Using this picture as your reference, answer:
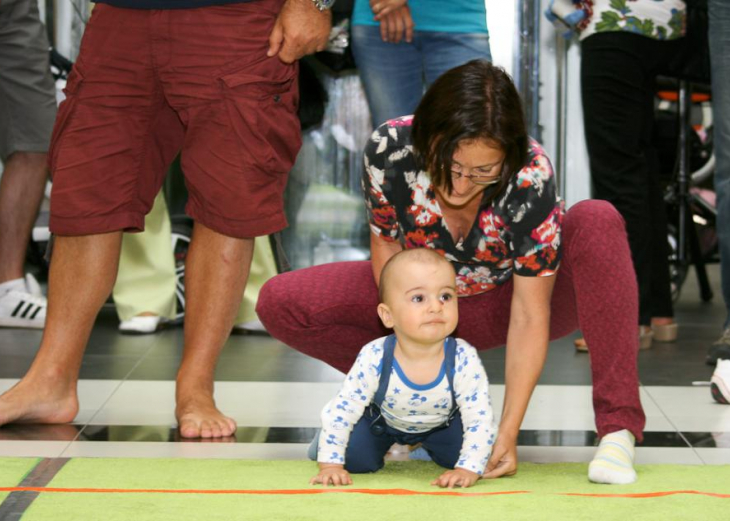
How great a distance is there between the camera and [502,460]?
6.67 feet

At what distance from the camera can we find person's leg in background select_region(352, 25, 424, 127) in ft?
10.4

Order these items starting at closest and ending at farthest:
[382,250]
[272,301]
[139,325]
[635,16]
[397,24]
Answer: [382,250] < [272,301] < [397,24] < [635,16] < [139,325]

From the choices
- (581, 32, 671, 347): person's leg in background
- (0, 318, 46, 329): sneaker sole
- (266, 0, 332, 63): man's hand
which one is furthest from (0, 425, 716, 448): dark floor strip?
(0, 318, 46, 329): sneaker sole

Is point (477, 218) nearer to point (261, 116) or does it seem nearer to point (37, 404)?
point (261, 116)

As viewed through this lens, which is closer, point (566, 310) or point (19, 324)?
point (566, 310)

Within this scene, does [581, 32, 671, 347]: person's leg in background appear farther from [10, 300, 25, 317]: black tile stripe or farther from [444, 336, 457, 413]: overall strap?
[10, 300, 25, 317]: black tile stripe

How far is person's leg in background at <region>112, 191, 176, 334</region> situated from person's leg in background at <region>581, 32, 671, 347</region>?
1408 millimetres

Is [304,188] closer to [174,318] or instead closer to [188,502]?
[174,318]

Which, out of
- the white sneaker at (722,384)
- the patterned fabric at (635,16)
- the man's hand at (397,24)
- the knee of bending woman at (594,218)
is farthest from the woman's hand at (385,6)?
the white sneaker at (722,384)

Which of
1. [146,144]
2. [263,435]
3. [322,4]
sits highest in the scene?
[322,4]

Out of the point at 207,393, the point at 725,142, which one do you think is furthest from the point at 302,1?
the point at 725,142

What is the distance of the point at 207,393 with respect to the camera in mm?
2451

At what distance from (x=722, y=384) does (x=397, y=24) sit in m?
1.21

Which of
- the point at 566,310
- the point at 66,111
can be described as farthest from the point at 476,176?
the point at 66,111
